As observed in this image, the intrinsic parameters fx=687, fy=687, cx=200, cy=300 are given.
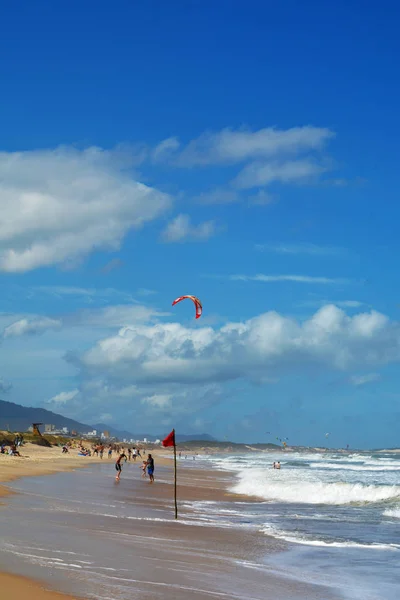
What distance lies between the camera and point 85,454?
261 ft

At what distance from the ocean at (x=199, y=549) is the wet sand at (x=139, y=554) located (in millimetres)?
19

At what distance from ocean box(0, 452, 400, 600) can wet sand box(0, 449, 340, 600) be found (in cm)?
2

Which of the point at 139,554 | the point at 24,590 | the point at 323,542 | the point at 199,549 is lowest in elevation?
the point at 323,542

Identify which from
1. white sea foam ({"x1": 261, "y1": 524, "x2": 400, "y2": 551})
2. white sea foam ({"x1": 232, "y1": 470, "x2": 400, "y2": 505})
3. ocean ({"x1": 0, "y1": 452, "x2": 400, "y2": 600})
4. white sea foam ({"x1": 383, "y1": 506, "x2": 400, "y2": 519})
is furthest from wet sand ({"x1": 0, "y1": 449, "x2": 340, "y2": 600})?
white sea foam ({"x1": 232, "y1": 470, "x2": 400, "y2": 505})

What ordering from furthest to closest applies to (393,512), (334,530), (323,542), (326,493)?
1. (326,493)
2. (393,512)
3. (334,530)
4. (323,542)

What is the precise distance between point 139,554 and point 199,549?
1.66 metres

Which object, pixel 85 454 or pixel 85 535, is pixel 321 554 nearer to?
pixel 85 535

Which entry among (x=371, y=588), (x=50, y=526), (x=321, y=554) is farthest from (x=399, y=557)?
(x=50, y=526)

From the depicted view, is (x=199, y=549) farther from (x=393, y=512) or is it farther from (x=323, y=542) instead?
(x=393, y=512)

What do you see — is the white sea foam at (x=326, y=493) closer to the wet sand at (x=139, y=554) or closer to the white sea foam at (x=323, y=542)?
the wet sand at (x=139, y=554)

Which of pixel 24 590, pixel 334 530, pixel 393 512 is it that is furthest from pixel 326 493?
pixel 24 590

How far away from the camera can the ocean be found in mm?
9156

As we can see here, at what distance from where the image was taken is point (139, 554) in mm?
11328

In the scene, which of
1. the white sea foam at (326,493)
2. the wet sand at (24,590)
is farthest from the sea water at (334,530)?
the wet sand at (24,590)
